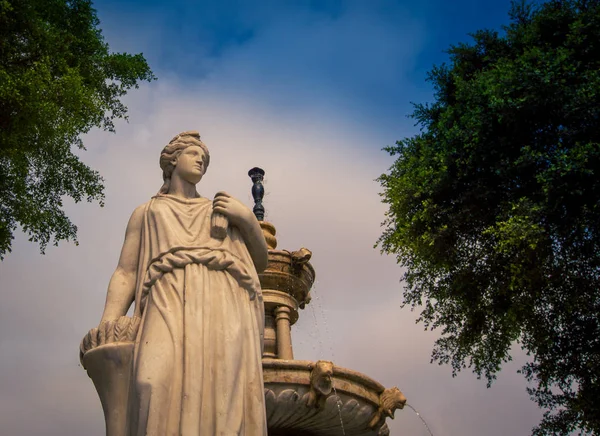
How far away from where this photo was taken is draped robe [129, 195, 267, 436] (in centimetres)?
412

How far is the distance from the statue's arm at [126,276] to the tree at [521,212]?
11555mm

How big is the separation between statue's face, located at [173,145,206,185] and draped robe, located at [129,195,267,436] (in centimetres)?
38

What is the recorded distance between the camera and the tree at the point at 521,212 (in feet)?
50.5

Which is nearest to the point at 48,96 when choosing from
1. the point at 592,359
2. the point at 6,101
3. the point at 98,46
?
the point at 6,101

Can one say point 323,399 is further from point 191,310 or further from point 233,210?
point 191,310

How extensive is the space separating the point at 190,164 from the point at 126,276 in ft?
3.52

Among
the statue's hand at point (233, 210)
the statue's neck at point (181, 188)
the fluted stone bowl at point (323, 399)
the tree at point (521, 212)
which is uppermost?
the tree at point (521, 212)

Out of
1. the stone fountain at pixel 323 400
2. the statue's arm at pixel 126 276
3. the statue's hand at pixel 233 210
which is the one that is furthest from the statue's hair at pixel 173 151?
the stone fountain at pixel 323 400

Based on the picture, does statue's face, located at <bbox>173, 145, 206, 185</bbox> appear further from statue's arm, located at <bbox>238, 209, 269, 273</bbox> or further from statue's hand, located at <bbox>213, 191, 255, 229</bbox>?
statue's arm, located at <bbox>238, 209, 269, 273</bbox>

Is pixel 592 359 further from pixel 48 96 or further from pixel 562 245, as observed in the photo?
pixel 48 96

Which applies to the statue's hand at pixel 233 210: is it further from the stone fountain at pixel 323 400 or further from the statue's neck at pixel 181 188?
the stone fountain at pixel 323 400

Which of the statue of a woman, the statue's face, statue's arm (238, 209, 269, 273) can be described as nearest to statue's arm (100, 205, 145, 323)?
the statue of a woman

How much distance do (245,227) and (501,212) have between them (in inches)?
501

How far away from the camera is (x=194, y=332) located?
4.42 meters
